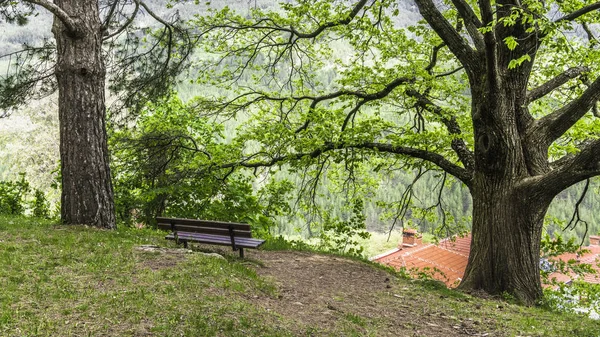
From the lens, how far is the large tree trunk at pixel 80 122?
741 centimetres

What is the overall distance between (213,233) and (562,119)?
6121 mm

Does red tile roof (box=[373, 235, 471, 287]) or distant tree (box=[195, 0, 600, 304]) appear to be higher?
distant tree (box=[195, 0, 600, 304])

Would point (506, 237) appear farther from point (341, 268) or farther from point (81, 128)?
point (81, 128)

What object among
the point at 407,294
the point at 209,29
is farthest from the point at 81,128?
the point at 407,294

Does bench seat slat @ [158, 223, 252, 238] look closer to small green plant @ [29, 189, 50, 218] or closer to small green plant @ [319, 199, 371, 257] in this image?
small green plant @ [319, 199, 371, 257]

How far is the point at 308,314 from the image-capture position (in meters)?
5.06

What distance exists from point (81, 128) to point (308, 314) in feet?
16.2

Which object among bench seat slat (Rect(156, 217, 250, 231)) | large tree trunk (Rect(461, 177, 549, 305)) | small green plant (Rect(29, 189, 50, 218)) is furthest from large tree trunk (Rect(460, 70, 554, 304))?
small green plant (Rect(29, 189, 50, 218))

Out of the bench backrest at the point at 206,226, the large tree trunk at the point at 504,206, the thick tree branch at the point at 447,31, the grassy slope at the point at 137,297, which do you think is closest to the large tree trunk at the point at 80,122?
the grassy slope at the point at 137,297

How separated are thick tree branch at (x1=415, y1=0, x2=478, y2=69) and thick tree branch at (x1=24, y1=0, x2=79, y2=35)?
5546 millimetres

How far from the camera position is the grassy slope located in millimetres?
3850

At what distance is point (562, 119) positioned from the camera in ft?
25.4

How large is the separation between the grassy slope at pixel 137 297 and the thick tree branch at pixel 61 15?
321 centimetres

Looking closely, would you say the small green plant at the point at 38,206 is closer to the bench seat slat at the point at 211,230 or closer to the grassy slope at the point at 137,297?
the grassy slope at the point at 137,297
